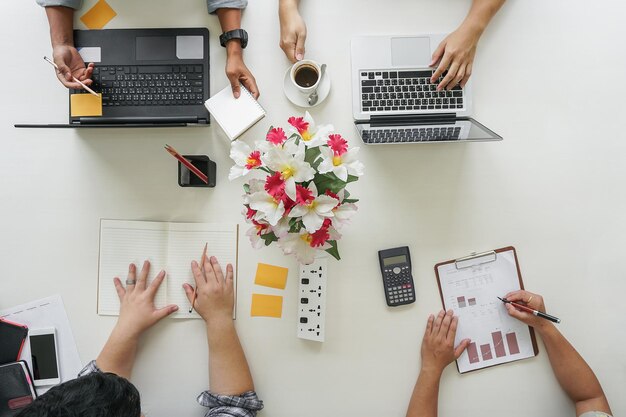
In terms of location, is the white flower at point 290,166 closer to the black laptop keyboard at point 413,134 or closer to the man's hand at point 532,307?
the black laptop keyboard at point 413,134

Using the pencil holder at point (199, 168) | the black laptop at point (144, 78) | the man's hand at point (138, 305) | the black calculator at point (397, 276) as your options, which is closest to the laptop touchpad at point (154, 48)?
the black laptop at point (144, 78)

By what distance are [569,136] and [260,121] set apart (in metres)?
0.84

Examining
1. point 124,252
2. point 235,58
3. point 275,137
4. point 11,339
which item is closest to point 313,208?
point 275,137

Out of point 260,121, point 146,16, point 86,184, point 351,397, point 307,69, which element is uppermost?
point 146,16

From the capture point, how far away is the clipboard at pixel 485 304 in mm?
1172

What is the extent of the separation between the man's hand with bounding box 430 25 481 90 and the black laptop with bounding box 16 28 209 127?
0.60m

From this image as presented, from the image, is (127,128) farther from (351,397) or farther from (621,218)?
(621,218)

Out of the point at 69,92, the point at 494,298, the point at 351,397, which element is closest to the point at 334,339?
the point at 351,397

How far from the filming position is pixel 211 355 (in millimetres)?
1142

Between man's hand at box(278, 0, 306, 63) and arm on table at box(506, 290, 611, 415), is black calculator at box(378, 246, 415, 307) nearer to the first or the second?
arm on table at box(506, 290, 611, 415)

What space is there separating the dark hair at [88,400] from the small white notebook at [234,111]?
0.62 m

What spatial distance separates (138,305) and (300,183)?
63 centimetres

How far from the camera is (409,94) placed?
3.68 ft

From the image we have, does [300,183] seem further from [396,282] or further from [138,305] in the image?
[138,305]
